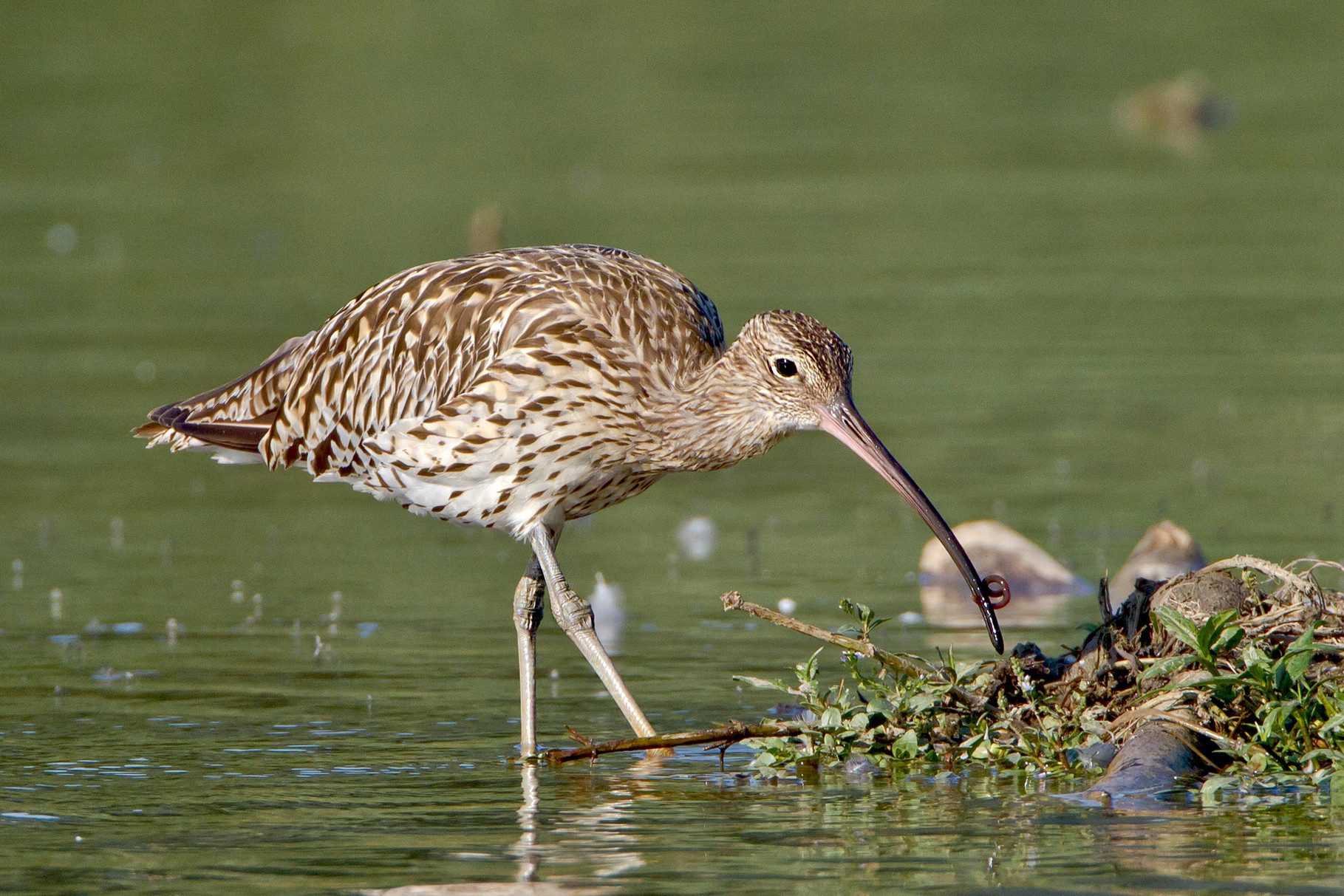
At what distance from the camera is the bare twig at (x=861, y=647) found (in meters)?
7.01

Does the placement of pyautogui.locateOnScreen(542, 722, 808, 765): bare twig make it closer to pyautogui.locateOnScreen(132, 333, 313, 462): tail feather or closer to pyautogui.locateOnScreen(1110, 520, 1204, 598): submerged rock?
pyautogui.locateOnScreen(132, 333, 313, 462): tail feather

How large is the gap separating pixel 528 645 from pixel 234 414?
69.2 inches

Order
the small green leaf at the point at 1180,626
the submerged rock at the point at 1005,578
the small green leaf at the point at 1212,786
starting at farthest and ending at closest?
the submerged rock at the point at 1005,578 → the small green leaf at the point at 1180,626 → the small green leaf at the point at 1212,786

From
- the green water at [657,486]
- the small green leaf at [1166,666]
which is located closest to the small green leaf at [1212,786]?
the green water at [657,486]

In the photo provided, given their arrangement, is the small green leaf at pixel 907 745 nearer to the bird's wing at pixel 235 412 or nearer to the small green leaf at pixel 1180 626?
the small green leaf at pixel 1180 626

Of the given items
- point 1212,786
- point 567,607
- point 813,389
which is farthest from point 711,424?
point 1212,786

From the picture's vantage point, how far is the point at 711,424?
25.3ft

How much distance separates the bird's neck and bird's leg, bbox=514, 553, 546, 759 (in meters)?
0.75

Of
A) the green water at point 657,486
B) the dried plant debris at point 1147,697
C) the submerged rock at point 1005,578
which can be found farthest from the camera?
the submerged rock at point 1005,578

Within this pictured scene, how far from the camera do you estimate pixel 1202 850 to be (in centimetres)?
586

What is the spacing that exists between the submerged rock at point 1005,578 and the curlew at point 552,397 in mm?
1834

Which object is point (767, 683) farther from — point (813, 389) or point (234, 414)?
point (234, 414)

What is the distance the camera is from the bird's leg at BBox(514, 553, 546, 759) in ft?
25.2

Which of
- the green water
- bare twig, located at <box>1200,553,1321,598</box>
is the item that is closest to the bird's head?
bare twig, located at <box>1200,553,1321,598</box>
